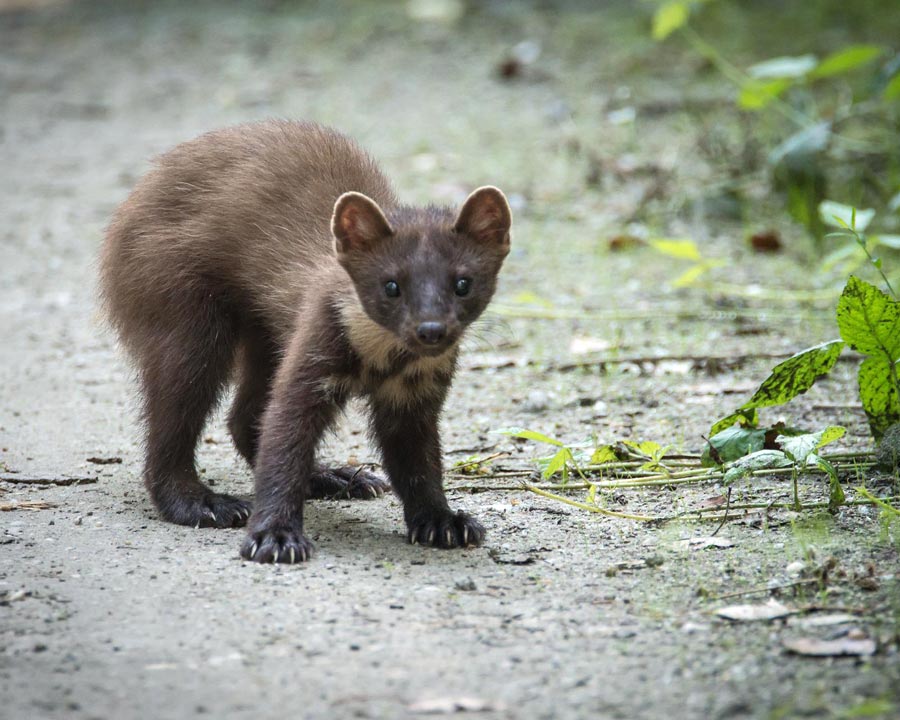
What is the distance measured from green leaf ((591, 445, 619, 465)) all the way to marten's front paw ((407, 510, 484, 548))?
0.66 m

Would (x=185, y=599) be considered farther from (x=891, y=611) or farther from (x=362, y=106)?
(x=362, y=106)

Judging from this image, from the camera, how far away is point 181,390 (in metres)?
5.04

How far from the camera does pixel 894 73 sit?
21.6ft

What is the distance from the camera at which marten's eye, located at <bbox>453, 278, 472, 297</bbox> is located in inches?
179

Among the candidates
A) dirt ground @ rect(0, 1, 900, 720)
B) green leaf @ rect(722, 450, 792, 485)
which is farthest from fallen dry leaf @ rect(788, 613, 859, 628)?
green leaf @ rect(722, 450, 792, 485)

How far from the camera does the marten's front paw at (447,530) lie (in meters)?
4.54

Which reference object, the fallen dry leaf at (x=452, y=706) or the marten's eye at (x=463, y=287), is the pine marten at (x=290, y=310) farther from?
the fallen dry leaf at (x=452, y=706)

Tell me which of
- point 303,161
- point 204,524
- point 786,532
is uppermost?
point 303,161

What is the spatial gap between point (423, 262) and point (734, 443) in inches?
56.7

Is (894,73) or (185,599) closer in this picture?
(185,599)

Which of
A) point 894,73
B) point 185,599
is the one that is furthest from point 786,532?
point 894,73

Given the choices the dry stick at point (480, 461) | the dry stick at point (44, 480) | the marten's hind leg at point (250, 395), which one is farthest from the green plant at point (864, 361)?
the dry stick at point (44, 480)

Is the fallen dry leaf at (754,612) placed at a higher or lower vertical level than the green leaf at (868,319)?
lower

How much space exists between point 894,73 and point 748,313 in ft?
5.45
